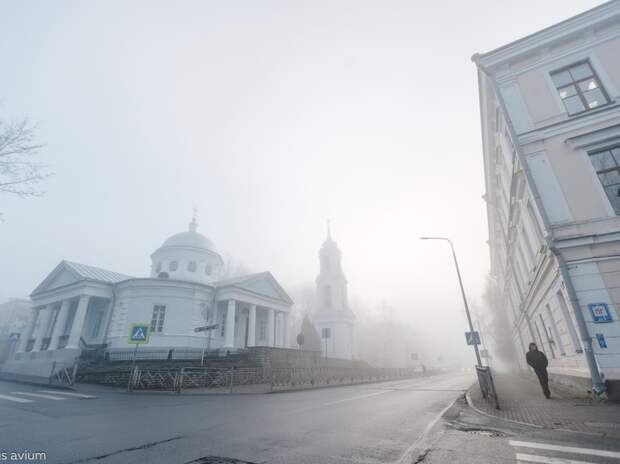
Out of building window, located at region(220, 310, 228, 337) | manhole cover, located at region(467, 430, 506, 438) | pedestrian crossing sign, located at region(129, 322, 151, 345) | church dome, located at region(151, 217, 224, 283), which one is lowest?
manhole cover, located at region(467, 430, 506, 438)

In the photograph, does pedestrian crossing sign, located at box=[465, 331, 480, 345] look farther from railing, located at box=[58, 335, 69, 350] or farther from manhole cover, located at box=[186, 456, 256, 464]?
railing, located at box=[58, 335, 69, 350]

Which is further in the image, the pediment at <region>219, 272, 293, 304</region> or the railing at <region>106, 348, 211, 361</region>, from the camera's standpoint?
the pediment at <region>219, 272, 293, 304</region>

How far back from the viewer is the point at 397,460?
4539 mm

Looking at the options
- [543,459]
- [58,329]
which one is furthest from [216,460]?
[58,329]

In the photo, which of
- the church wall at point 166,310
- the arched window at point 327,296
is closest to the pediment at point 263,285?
the church wall at point 166,310

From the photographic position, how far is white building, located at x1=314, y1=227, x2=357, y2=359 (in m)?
46.2

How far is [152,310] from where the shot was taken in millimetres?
28641

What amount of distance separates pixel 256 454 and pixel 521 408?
26.1 ft

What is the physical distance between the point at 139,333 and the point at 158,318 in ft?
44.8

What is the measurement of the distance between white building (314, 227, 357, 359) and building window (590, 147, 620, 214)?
3832cm

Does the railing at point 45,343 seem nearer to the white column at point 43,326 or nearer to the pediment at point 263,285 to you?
the white column at point 43,326

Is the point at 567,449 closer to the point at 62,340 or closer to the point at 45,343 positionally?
the point at 62,340

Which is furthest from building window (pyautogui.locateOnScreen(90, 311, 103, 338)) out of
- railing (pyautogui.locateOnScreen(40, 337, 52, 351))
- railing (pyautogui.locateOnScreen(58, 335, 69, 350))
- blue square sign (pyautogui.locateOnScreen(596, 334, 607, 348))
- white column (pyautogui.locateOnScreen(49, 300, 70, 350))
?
blue square sign (pyautogui.locateOnScreen(596, 334, 607, 348))

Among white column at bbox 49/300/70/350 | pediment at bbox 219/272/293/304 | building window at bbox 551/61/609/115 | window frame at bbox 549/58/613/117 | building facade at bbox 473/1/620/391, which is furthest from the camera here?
pediment at bbox 219/272/293/304
